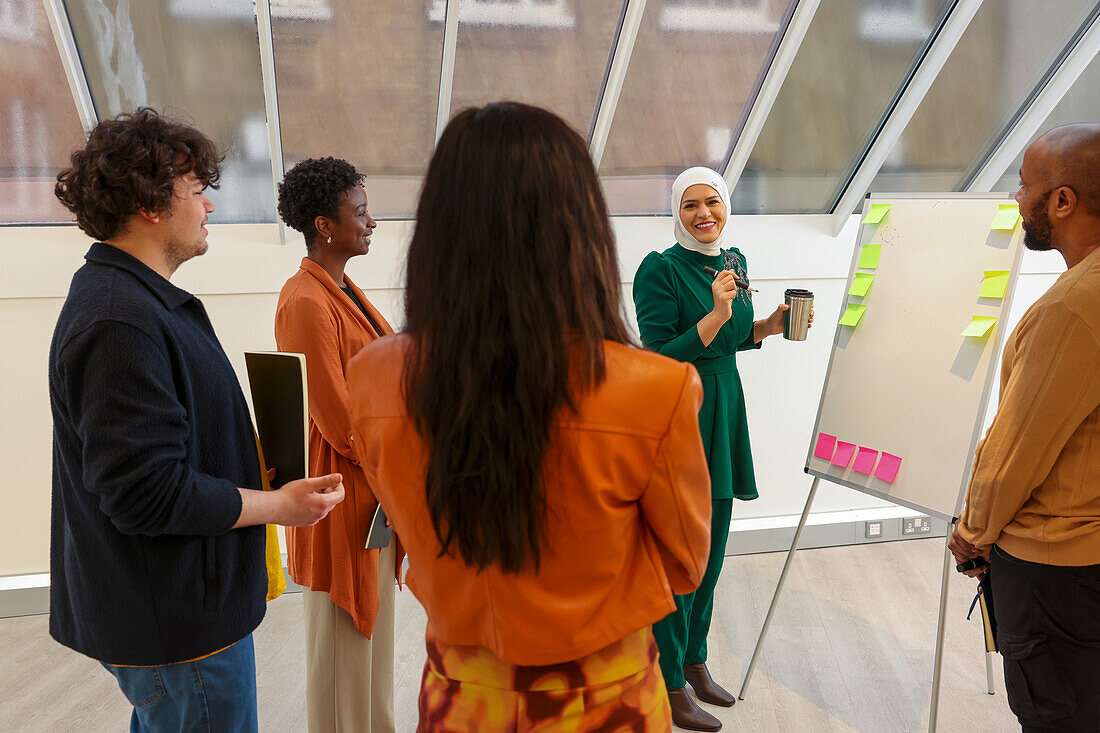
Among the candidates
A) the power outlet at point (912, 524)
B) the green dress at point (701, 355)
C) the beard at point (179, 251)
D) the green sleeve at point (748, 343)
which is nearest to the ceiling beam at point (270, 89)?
the green dress at point (701, 355)

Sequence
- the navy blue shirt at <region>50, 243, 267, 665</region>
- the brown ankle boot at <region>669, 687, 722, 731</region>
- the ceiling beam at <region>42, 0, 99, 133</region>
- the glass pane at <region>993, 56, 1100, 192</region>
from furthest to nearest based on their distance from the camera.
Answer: the glass pane at <region>993, 56, 1100, 192</region> → the ceiling beam at <region>42, 0, 99, 133</region> → the brown ankle boot at <region>669, 687, 722, 731</region> → the navy blue shirt at <region>50, 243, 267, 665</region>

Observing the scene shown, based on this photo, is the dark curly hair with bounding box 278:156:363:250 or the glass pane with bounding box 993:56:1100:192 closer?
the dark curly hair with bounding box 278:156:363:250

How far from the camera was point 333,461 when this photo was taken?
1.93 m

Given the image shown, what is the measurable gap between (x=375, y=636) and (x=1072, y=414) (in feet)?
5.63

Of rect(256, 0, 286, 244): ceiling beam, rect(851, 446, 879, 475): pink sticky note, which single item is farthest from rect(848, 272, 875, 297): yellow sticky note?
rect(256, 0, 286, 244): ceiling beam

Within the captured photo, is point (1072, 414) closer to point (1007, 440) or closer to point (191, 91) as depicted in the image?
point (1007, 440)

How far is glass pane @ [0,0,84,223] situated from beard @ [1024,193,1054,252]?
320 cm

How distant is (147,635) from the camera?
4.22 ft

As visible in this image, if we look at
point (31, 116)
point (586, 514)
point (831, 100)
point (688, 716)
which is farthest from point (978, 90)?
point (31, 116)

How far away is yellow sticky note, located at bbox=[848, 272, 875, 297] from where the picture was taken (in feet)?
8.48

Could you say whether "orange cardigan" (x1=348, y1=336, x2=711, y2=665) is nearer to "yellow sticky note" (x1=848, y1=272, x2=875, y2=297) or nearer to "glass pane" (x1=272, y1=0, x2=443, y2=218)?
"yellow sticky note" (x1=848, y1=272, x2=875, y2=297)

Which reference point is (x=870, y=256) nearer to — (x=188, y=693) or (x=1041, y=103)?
(x=1041, y=103)

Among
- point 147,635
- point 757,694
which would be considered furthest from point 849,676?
point 147,635

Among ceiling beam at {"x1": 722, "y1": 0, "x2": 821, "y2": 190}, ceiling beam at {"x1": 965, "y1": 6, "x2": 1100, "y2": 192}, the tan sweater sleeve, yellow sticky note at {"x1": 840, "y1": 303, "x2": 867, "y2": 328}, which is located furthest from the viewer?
ceiling beam at {"x1": 965, "y1": 6, "x2": 1100, "y2": 192}
